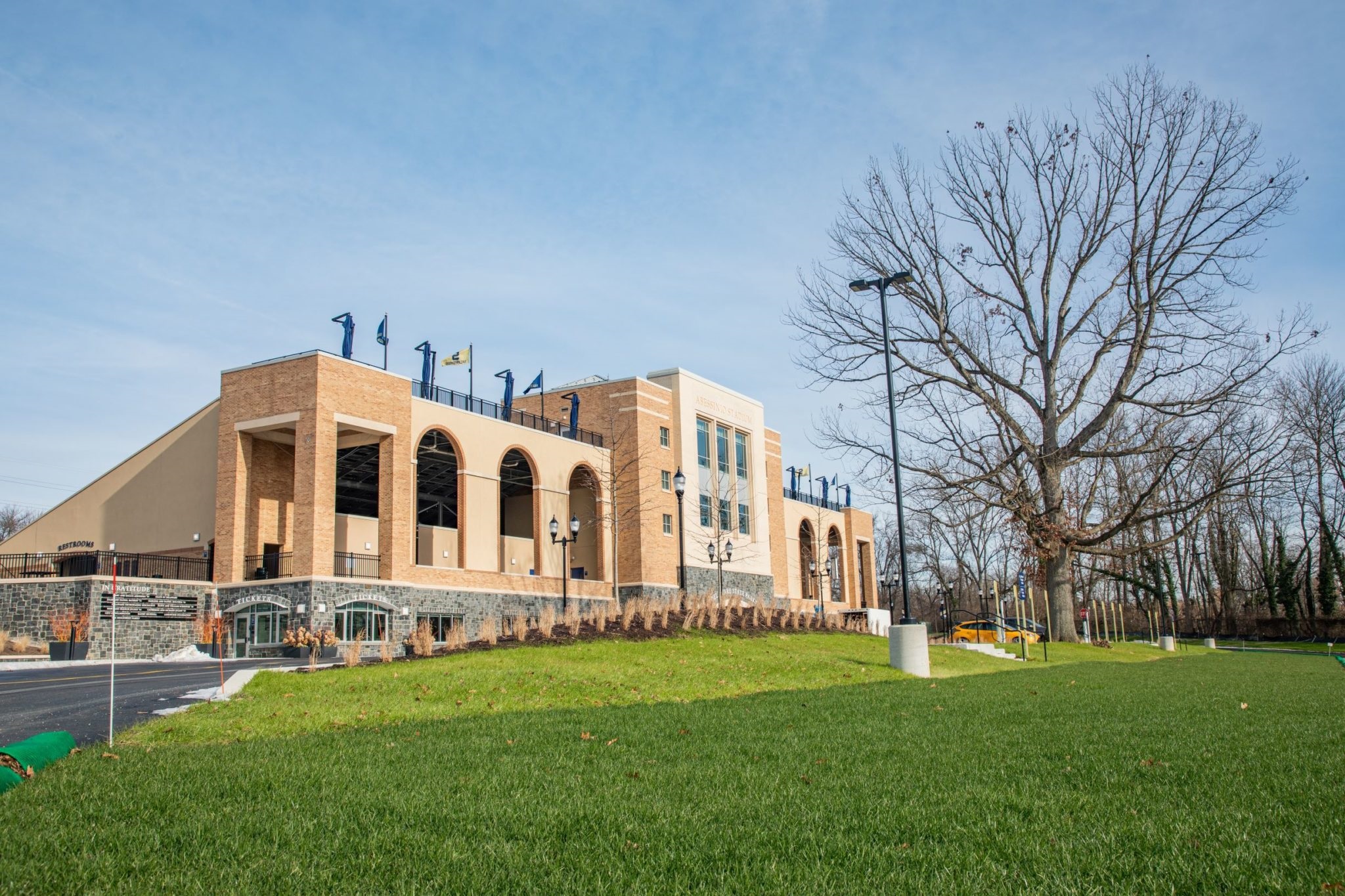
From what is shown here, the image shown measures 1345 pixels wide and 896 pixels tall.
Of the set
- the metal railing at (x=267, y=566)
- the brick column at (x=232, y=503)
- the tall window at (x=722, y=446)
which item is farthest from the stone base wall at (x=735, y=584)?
the brick column at (x=232, y=503)

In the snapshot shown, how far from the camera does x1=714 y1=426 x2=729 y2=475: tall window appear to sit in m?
53.8

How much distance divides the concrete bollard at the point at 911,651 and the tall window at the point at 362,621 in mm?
19221

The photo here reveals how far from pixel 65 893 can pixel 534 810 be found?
7.67 feet

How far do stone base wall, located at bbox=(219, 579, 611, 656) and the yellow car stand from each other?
19.6 metres

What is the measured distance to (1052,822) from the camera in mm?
5266

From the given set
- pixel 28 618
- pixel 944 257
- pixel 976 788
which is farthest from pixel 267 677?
pixel 944 257

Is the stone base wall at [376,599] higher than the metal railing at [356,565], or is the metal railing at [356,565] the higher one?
the metal railing at [356,565]

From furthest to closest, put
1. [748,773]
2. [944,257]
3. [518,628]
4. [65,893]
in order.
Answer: [944,257]
[518,628]
[748,773]
[65,893]

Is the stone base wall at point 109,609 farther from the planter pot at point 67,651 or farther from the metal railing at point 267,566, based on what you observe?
the metal railing at point 267,566

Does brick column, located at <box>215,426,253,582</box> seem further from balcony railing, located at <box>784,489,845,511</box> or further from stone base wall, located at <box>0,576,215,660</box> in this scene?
balcony railing, located at <box>784,489,845,511</box>

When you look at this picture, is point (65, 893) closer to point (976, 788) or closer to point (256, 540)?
point (976, 788)

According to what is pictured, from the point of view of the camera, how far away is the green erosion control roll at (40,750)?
279 inches

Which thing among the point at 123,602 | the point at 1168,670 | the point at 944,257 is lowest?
the point at 1168,670

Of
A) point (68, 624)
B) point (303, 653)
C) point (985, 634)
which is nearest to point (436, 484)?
point (303, 653)
